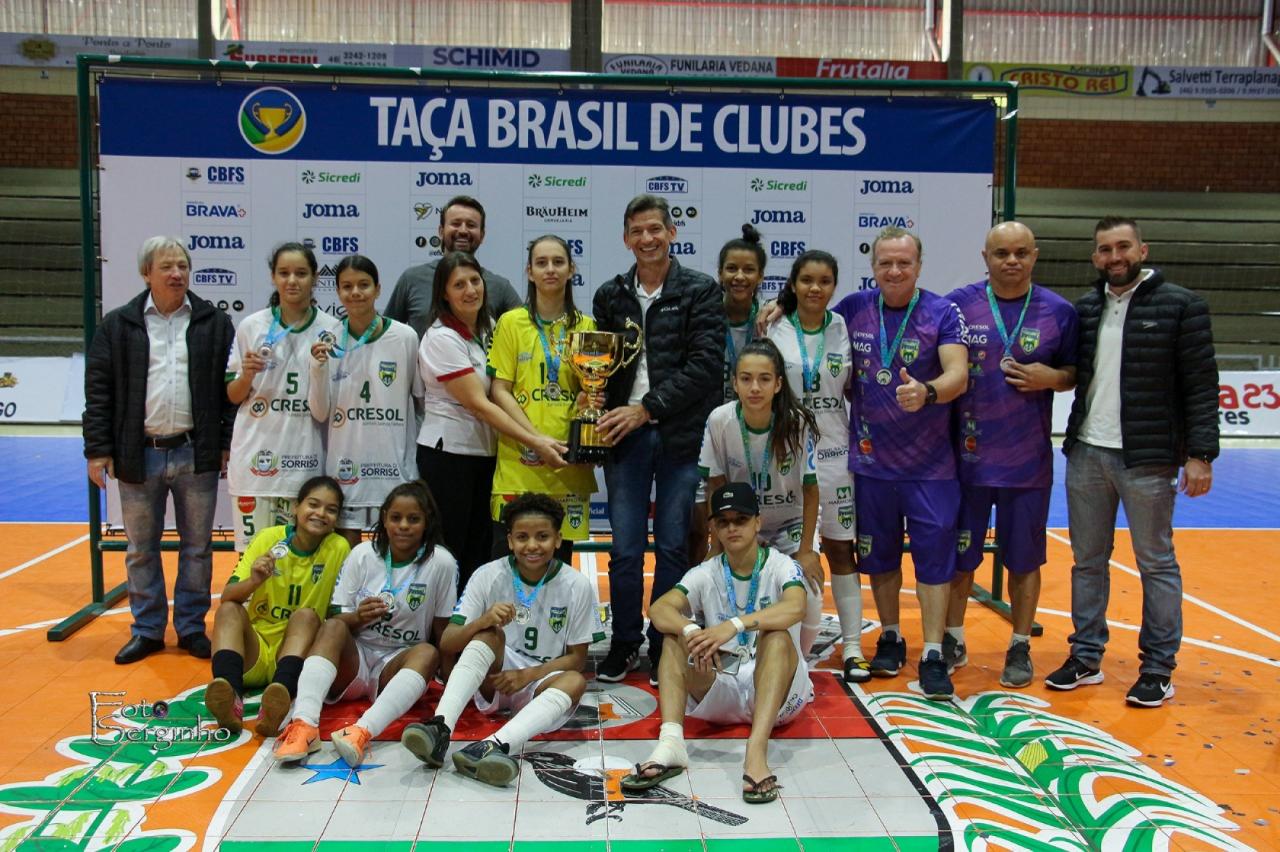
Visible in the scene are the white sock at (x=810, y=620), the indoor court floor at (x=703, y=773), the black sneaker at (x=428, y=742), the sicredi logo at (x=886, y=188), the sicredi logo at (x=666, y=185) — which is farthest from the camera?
the sicredi logo at (x=886, y=188)

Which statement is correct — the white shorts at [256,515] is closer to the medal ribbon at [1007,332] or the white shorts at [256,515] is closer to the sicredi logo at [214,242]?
the sicredi logo at [214,242]

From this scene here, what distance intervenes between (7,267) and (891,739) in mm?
18374

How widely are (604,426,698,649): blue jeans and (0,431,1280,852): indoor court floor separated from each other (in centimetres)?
61

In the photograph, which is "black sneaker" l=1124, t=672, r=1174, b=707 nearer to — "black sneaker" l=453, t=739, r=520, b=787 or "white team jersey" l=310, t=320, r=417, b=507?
"black sneaker" l=453, t=739, r=520, b=787

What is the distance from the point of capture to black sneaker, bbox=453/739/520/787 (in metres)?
4.05

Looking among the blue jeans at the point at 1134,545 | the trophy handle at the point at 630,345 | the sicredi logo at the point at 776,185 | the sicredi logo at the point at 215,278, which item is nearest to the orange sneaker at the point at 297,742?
the trophy handle at the point at 630,345

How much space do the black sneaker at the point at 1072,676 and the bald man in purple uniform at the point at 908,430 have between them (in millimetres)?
596

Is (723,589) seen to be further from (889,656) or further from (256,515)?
(256,515)

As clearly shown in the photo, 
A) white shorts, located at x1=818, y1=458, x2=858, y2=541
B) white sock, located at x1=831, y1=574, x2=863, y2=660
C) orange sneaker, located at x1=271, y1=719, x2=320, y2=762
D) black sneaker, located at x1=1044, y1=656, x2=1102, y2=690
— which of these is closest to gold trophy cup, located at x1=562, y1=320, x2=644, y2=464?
white shorts, located at x1=818, y1=458, x2=858, y2=541

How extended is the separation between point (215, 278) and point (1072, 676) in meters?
5.33

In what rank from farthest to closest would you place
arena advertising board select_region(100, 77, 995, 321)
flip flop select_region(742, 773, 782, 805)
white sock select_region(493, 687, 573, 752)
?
arena advertising board select_region(100, 77, 995, 321), white sock select_region(493, 687, 573, 752), flip flop select_region(742, 773, 782, 805)

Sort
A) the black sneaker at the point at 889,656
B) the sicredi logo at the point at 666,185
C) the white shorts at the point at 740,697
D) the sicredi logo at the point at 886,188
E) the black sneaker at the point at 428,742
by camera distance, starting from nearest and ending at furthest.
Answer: the black sneaker at the point at 428,742, the white shorts at the point at 740,697, the black sneaker at the point at 889,656, the sicredi logo at the point at 666,185, the sicredi logo at the point at 886,188

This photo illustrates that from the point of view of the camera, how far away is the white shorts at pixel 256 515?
212 inches

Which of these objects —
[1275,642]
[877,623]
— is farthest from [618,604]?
[1275,642]
